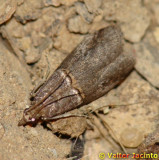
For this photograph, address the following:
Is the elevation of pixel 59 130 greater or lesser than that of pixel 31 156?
lesser

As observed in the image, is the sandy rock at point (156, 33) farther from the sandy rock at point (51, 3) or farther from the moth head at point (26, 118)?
the moth head at point (26, 118)

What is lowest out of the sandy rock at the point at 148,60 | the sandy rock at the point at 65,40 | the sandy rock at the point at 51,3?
the sandy rock at the point at 148,60

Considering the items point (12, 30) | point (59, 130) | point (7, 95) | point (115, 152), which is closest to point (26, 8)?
point (12, 30)

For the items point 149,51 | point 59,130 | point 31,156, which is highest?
point 31,156

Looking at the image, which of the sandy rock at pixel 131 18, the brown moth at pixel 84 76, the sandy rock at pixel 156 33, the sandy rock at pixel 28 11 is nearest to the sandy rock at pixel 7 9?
the sandy rock at pixel 28 11

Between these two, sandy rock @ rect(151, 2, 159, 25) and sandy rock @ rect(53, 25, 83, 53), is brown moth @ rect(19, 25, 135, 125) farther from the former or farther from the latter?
sandy rock @ rect(151, 2, 159, 25)

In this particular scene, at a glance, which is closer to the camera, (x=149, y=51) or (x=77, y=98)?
(x=77, y=98)

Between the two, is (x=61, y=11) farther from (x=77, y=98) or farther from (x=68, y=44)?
→ (x=77, y=98)
